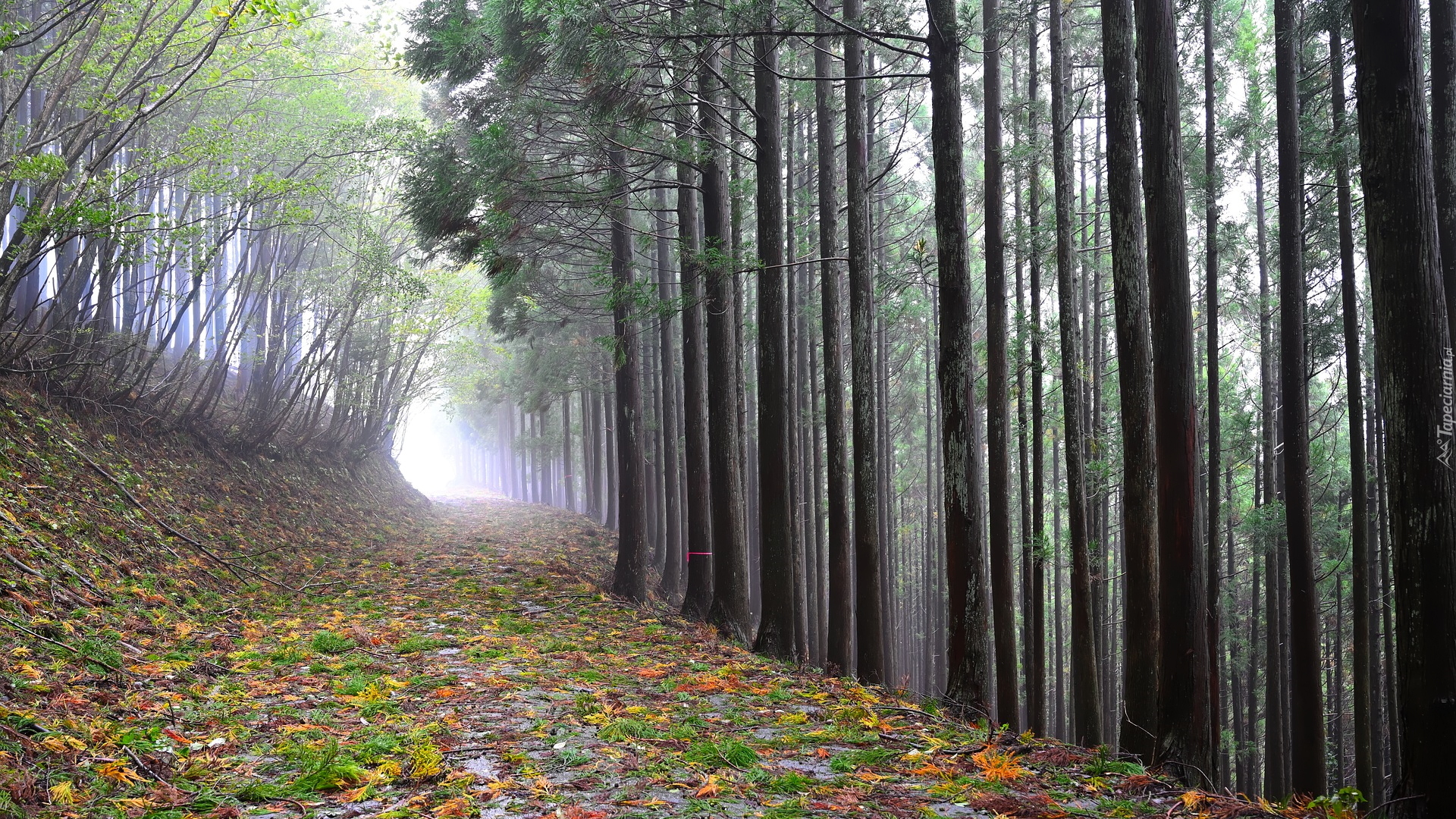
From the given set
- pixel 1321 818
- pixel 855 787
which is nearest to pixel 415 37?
pixel 855 787

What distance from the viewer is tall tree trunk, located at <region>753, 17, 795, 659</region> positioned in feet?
30.4

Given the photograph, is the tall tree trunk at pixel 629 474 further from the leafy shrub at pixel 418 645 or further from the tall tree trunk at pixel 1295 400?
the tall tree trunk at pixel 1295 400

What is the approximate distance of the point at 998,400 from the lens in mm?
10445

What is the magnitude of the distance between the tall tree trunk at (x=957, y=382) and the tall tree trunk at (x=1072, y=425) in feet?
10.8

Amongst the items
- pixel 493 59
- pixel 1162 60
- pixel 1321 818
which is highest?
pixel 493 59

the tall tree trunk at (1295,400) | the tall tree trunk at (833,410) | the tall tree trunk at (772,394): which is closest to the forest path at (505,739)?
the tall tree trunk at (772,394)

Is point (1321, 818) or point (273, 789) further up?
point (273, 789)

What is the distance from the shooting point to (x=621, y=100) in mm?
8242

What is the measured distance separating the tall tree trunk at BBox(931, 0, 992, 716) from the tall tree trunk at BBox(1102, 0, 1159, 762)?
52.5 inches

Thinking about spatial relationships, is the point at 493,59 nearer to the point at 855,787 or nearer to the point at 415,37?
the point at 415,37

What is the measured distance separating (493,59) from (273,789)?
31.7 feet

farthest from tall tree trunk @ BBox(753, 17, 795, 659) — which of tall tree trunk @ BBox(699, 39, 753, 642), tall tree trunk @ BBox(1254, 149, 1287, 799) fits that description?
tall tree trunk @ BBox(1254, 149, 1287, 799)

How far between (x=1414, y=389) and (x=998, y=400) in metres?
6.93

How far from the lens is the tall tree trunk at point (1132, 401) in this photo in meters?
5.78
